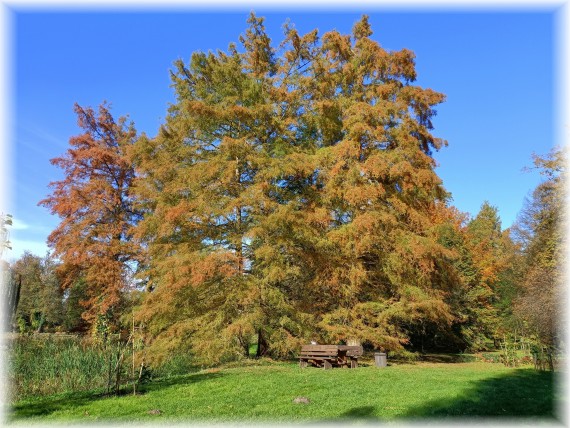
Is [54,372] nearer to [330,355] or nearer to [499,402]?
[330,355]

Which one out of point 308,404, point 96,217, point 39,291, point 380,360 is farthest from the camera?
point 39,291

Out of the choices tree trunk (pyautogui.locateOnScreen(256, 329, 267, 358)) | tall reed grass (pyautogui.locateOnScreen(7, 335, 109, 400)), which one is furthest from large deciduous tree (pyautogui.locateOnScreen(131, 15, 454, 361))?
tall reed grass (pyautogui.locateOnScreen(7, 335, 109, 400))

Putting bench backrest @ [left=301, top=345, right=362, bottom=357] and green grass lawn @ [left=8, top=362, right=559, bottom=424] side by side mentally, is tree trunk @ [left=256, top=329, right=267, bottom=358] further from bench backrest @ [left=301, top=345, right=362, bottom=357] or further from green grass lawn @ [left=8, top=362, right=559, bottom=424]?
green grass lawn @ [left=8, top=362, right=559, bottom=424]

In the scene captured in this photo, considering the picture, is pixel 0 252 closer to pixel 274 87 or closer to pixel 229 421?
pixel 229 421

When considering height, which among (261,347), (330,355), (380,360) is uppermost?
(330,355)

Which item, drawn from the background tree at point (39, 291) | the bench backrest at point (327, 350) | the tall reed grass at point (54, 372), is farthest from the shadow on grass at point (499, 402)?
the background tree at point (39, 291)

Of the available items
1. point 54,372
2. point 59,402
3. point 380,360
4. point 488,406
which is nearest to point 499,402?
point 488,406

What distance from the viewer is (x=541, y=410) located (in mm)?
6223

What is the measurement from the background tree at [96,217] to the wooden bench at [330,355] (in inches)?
425

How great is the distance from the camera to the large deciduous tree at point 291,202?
563 inches

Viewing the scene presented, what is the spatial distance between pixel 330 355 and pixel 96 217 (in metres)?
14.8

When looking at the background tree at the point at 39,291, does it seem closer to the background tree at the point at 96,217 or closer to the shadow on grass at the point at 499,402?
the background tree at the point at 96,217

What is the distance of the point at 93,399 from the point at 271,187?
9.81 metres

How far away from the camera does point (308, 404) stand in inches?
265
